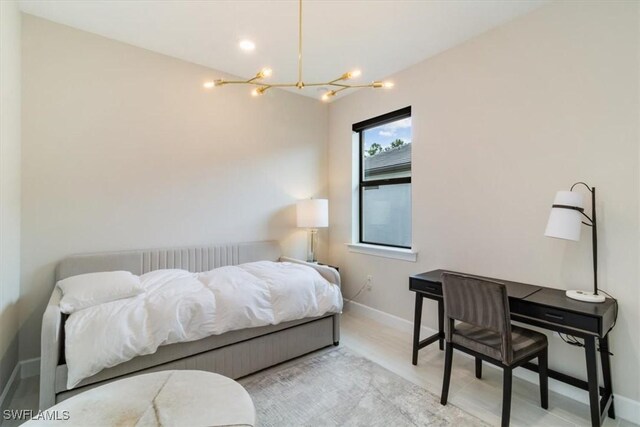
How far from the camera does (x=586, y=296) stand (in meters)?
1.83

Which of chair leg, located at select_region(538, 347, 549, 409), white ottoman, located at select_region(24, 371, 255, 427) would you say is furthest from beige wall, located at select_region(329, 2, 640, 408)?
white ottoman, located at select_region(24, 371, 255, 427)

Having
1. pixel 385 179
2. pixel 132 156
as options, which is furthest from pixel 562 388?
pixel 132 156

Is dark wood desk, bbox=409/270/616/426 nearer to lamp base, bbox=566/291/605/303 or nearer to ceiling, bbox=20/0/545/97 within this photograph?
lamp base, bbox=566/291/605/303

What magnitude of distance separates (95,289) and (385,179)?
9.71 ft

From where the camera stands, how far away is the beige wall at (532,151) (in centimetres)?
183

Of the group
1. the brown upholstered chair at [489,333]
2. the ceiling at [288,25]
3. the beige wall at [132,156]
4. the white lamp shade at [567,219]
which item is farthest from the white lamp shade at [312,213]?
the white lamp shade at [567,219]

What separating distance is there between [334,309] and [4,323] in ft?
7.80

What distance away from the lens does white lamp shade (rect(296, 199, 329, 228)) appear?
3.51m

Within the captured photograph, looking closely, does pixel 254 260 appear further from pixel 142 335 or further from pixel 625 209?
pixel 625 209

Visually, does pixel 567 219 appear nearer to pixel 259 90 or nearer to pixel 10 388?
pixel 259 90

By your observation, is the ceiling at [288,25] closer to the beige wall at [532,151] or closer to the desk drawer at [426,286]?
the beige wall at [532,151]

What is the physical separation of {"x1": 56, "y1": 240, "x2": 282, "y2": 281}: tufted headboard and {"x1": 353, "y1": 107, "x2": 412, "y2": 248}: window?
1.27 m

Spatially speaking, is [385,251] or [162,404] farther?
[385,251]

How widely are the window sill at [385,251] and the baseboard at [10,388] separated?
10.5 ft
